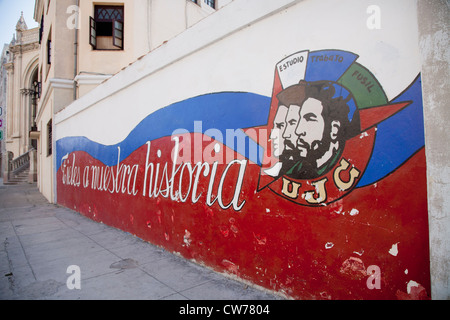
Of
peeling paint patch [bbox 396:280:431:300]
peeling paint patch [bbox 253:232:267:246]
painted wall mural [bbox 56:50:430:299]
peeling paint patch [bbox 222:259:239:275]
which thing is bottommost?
peeling paint patch [bbox 222:259:239:275]

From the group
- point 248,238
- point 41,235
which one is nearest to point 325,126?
point 248,238

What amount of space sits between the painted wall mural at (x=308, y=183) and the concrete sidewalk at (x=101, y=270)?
27 cm

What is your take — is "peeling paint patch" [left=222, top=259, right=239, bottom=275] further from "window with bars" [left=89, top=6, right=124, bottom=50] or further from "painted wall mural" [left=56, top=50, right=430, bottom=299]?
"window with bars" [left=89, top=6, right=124, bottom=50]

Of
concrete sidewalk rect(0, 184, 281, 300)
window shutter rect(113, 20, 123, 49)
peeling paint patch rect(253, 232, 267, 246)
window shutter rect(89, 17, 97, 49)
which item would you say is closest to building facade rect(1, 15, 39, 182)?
window shutter rect(89, 17, 97, 49)

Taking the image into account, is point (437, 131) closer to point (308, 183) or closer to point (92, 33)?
point (308, 183)

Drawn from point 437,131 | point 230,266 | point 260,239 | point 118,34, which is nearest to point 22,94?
point 118,34

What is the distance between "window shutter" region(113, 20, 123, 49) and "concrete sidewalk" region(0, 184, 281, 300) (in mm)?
8202

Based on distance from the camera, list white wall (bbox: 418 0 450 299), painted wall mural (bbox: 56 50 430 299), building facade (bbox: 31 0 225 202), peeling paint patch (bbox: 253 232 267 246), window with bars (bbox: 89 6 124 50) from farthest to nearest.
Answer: window with bars (bbox: 89 6 124 50) → building facade (bbox: 31 0 225 202) → peeling paint patch (bbox: 253 232 267 246) → painted wall mural (bbox: 56 50 430 299) → white wall (bbox: 418 0 450 299)

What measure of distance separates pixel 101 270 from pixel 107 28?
37.3ft

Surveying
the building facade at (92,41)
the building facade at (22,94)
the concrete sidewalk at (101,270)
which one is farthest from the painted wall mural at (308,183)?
the building facade at (22,94)

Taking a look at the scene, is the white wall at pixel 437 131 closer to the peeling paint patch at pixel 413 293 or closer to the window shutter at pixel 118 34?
the peeling paint patch at pixel 413 293

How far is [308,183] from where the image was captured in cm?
272

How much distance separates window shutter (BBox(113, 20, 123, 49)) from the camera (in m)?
11.6
